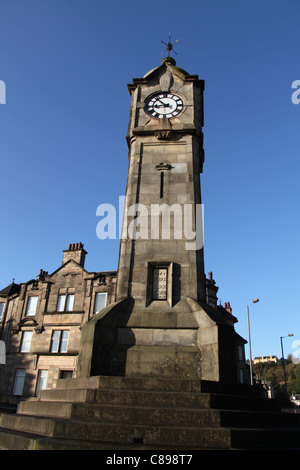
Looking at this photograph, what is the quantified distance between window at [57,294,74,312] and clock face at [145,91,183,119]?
67.1ft

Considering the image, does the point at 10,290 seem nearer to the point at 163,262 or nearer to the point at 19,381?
the point at 19,381

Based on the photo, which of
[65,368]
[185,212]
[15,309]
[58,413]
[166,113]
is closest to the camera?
[58,413]

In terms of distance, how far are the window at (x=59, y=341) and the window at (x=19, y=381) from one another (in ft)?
10.9

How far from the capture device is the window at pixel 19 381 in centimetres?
2825

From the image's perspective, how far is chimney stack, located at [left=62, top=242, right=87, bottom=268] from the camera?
32.7 metres

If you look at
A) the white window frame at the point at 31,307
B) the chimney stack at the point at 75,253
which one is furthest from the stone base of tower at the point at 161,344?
the white window frame at the point at 31,307

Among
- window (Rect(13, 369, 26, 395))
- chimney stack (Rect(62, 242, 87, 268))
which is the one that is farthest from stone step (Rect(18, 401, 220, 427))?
chimney stack (Rect(62, 242, 87, 268))

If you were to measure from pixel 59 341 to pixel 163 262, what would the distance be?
811 inches

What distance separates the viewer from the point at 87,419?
23.1ft
